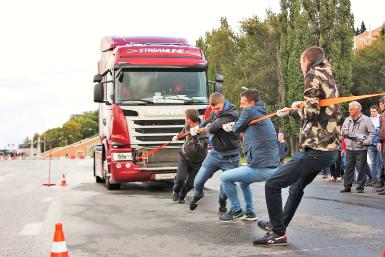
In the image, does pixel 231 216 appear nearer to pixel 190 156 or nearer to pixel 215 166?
pixel 215 166

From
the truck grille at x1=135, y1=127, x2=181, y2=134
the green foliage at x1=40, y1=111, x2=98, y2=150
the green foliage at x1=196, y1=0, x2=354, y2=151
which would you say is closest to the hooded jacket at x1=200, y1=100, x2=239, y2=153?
the truck grille at x1=135, y1=127, x2=181, y2=134

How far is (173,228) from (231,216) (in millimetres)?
936

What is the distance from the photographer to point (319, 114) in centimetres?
562

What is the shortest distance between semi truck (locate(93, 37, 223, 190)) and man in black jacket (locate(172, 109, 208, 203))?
7.21 ft

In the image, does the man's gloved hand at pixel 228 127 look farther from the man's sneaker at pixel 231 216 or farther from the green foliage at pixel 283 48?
the green foliage at pixel 283 48

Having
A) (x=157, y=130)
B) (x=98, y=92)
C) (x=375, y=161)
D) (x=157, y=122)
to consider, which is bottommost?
(x=375, y=161)

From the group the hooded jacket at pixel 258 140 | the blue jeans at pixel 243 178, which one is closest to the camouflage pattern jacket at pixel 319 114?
the hooded jacket at pixel 258 140

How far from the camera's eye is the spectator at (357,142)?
11.9 metres

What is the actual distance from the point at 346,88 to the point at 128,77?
32.7 metres

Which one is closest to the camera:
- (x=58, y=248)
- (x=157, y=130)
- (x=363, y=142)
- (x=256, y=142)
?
(x=58, y=248)

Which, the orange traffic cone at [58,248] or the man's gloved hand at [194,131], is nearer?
the orange traffic cone at [58,248]

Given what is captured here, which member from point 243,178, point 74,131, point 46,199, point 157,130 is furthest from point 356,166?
point 74,131

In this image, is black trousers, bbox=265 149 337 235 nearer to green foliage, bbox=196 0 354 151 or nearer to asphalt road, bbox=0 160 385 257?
asphalt road, bbox=0 160 385 257

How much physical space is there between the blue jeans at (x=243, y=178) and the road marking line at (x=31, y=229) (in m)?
2.41
